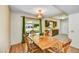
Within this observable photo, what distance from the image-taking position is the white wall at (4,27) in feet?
5.64

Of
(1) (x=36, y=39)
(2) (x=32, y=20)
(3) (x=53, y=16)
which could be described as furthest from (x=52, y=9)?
(1) (x=36, y=39)

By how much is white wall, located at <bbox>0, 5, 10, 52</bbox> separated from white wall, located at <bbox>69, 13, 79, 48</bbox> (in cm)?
96

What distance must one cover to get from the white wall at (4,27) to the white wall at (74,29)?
0.96 metres

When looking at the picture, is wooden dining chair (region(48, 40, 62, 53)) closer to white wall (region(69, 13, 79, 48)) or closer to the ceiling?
Result: white wall (region(69, 13, 79, 48))

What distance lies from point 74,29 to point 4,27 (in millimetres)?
1063

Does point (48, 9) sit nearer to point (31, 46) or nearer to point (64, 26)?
point (64, 26)

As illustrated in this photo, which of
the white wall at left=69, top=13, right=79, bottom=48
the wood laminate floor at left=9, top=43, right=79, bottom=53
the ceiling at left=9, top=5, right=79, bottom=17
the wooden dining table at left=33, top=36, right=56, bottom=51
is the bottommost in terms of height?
the wood laminate floor at left=9, top=43, right=79, bottom=53

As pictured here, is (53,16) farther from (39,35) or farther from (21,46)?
(21,46)

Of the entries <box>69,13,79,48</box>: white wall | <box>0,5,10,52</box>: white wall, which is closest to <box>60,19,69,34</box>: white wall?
<box>69,13,79,48</box>: white wall

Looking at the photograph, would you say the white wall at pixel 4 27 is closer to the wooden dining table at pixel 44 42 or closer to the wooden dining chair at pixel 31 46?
the wooden dining chair at pixel 31 46

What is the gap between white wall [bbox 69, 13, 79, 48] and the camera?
1.79 metres

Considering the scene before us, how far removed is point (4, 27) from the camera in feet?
5.65
